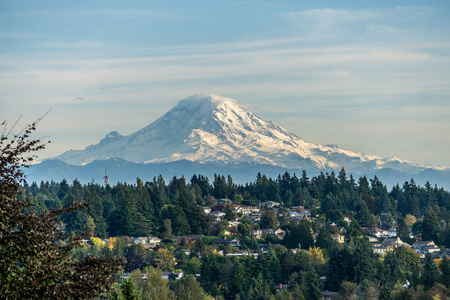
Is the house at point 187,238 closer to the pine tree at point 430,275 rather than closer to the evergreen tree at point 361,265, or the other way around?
the evergreen tree at point 361,265

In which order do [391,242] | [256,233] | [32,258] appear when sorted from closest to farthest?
[32,258], [256,233], [391,242]

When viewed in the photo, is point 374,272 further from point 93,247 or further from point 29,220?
point 29,220

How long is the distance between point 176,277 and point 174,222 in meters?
31.5

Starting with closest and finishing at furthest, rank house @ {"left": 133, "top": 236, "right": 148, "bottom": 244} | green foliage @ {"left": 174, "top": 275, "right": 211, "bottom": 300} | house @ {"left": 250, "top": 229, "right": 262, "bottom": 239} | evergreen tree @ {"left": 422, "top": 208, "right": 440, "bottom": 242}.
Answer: green foliage @ {"left": 174, "top": 275, "right": 211, "bottom": 300} → house @ {"left": 133, "top": 236, "right": 148, "bottom": 244} → house @ {"left": 250, "top": 229, "right": 262, "bottom": 239} → evergreen tree @ {"left": 422, "top": 208, "right": 440, "bottom": 242}

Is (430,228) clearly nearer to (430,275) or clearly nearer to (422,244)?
(422,244)

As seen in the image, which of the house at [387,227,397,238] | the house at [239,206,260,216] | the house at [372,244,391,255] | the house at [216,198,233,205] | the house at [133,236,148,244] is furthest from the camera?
the house at [216,198,233,205]

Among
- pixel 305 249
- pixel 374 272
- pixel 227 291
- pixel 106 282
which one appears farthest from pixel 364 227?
pixel 106 282

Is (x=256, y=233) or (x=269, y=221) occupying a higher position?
(x=269, y=221)

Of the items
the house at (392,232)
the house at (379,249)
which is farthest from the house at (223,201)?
the house at (379,249)

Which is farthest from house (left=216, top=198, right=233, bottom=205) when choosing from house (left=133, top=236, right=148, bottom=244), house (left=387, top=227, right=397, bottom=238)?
house (left=133, top=236, right=148, bottom=244)

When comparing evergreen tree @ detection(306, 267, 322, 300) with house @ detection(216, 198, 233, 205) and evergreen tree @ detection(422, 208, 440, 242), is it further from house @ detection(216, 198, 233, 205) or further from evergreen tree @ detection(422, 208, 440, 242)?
house @ detection(216, 198, 233, 205)

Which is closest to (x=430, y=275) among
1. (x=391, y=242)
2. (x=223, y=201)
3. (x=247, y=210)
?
(x=391, y=242)

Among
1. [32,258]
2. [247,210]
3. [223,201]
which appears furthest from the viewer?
[223,201]

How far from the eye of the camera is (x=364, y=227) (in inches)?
5925
